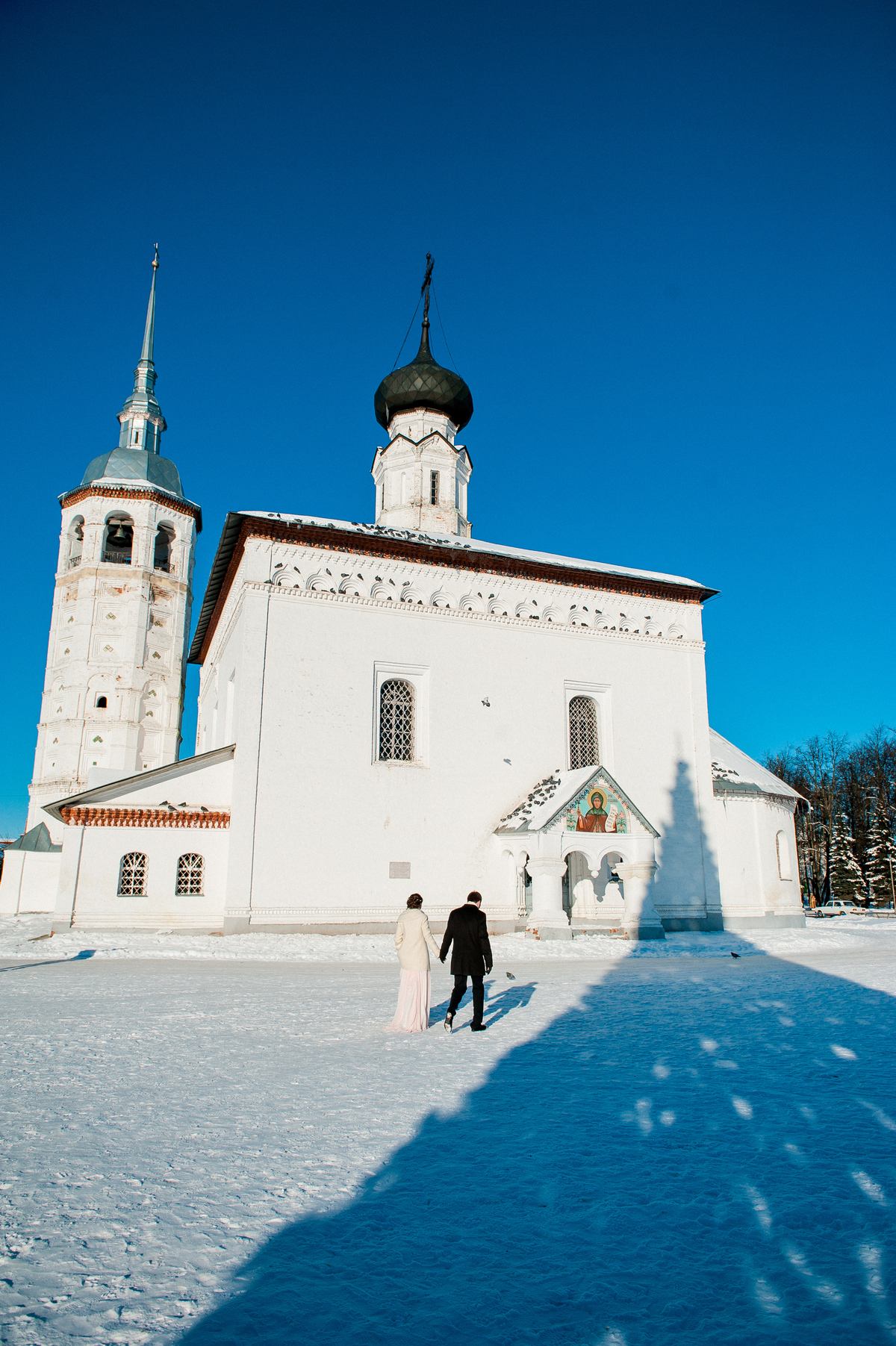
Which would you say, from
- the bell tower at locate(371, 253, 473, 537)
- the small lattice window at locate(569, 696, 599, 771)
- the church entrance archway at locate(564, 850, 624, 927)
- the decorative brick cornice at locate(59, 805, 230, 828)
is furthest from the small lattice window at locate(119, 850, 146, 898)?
the bell tower at locate(371, 253, 473, 537)

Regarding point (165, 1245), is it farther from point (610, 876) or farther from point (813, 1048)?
point (610, 876)

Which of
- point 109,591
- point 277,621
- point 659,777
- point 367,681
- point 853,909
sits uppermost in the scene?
point 109,591

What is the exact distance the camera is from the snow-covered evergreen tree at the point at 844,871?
36094 millimetres

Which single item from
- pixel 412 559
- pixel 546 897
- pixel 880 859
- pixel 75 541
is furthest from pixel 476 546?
pixel 880 859

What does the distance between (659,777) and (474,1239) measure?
17251 mm

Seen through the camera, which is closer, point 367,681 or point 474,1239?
point 474,1239

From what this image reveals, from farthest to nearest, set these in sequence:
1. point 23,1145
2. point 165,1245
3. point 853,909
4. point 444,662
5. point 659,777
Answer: point 853,909
point 659,777
point 444,662
point 23,1145
point 165,1245

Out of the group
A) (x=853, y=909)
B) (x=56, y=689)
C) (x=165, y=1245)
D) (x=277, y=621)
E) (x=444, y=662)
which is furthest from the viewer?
(x=853, y=909)

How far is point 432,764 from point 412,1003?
10.6 metres

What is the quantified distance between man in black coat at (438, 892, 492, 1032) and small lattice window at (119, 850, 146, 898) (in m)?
10.5

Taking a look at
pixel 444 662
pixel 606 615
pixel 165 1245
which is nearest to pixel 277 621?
pixel 444 662

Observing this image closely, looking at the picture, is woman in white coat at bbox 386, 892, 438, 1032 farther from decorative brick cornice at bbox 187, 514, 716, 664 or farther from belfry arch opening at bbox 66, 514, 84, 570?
belfry arch opening at bbox 66, 514, 84, 570

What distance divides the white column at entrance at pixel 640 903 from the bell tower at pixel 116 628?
1830 centimetres

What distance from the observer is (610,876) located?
19156 mm
